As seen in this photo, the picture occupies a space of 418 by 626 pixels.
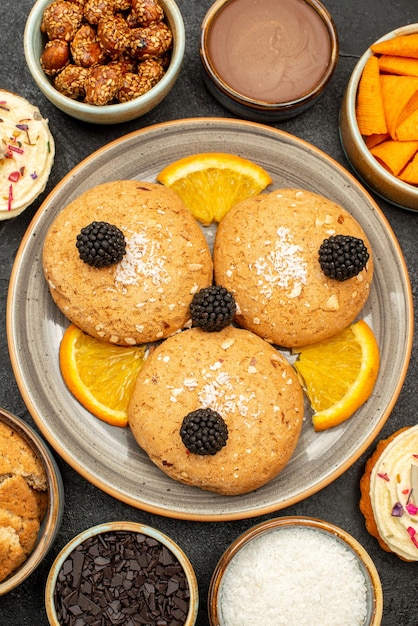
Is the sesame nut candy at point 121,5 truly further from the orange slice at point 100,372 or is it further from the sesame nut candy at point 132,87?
the orange slice at point 100,372

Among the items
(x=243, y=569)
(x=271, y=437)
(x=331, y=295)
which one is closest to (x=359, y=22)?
(x=331, y=295)

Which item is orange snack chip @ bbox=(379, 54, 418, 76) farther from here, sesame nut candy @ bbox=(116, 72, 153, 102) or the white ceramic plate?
sesame nut candy @ bbox=(116, 72, 153, 102)

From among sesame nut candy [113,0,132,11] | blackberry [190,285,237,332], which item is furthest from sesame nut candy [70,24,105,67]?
blackberry [190,285,237,332]

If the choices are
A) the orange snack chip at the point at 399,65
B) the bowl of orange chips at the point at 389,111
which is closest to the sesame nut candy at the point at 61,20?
the bowl of orange chips at the point at 389,111

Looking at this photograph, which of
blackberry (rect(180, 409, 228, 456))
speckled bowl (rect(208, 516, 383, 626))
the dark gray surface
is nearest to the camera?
blackberry (rect(180, 409, 228, 456))

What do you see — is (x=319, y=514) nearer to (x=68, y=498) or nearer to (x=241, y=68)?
(x=68, y=498)

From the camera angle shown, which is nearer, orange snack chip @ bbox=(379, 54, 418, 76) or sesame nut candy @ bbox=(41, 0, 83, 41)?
sesame nut candy @ bbox=(41, 0, 83, 41)

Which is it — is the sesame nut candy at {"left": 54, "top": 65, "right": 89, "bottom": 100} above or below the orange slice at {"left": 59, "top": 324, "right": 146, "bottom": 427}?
above
